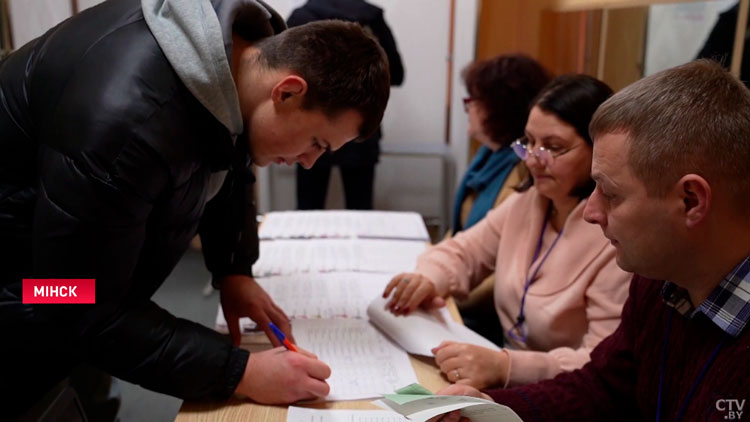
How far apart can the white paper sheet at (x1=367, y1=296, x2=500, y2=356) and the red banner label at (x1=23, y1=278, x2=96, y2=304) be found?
58 cm

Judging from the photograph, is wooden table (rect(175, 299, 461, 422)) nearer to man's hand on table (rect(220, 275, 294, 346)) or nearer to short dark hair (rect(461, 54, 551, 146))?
man's hand on table (rect(220, 275, 294, 346))

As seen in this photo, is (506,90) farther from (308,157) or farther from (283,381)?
(283,381)

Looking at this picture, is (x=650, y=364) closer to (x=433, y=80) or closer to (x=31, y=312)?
(x=31, y=312)

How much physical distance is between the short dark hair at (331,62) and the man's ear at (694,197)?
1.75 ft

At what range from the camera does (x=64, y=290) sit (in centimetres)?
88

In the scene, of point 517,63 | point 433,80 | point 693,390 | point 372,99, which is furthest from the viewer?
point 433,80

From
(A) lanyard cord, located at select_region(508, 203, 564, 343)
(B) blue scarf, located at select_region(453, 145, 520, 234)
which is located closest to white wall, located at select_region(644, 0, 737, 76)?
(B) blue scarf, located at select_region(453, 145, 520, 234)

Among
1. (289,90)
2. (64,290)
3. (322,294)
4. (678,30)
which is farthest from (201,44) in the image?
(678,30)

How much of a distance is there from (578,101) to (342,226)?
968 millimetres

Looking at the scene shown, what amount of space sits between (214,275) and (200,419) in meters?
0.49

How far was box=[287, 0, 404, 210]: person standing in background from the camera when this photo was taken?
2975 mm

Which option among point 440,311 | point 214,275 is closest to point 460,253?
point 440,311

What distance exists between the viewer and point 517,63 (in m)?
2.13

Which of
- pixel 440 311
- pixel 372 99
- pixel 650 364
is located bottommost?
pixel 440 311
